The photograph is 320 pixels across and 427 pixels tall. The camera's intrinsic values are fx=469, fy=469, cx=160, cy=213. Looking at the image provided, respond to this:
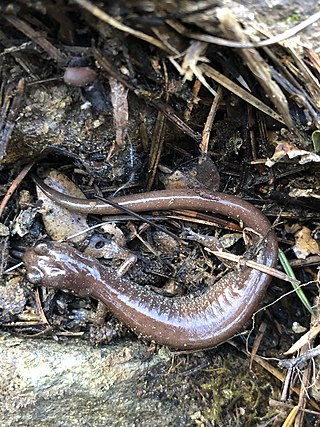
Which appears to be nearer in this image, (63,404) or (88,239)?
(63,404)

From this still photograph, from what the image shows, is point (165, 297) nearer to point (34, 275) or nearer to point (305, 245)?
point (34, 275)

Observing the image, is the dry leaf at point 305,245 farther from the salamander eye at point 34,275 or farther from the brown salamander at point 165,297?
the salamander eye at point 34,275

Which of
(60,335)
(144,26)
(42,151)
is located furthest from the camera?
(60,335)

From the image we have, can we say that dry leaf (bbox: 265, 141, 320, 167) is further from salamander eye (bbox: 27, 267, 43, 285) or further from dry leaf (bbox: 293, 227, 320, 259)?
salamander eye (bbox: 27, 267, 43, 285)

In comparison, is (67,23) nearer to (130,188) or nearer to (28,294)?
(130,188)

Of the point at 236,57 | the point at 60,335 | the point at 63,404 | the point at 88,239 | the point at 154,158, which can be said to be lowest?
the point at 63,404

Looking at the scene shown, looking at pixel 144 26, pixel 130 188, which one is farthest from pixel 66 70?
pixel 130 188

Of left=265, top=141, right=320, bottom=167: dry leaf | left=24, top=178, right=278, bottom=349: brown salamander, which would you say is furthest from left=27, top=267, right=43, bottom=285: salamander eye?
left=265, top=141, right=320, bottom=167: dry leaf
